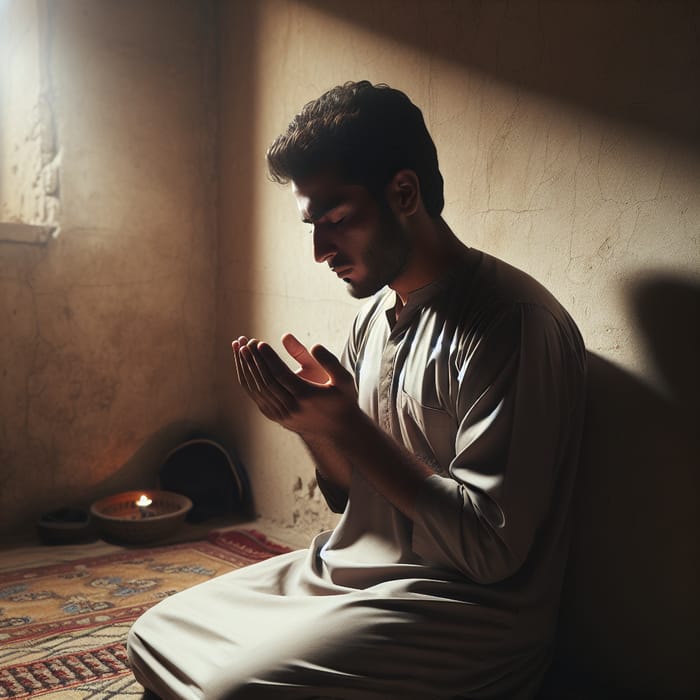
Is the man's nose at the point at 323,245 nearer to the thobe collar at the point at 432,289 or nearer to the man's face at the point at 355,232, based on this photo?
the man's face at the point at 355,232

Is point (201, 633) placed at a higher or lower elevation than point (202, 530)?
higher

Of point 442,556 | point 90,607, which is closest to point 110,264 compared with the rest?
point 90,607

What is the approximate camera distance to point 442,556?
1778 mm

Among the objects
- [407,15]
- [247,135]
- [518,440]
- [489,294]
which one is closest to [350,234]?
[489,294]

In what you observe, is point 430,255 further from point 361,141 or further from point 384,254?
point 361,141

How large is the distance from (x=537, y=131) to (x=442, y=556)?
4.17 feet

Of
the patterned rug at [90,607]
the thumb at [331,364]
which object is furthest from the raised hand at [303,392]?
the patterned rug at [90,607]

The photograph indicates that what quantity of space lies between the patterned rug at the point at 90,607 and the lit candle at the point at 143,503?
21 centimetres

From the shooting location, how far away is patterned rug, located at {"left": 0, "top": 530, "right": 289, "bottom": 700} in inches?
90.3

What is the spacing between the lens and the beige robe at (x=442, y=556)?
169cm

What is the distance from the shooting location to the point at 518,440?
169 centimetres

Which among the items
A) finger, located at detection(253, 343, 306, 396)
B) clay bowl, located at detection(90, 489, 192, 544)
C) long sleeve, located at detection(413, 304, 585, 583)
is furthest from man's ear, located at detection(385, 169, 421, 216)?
clay bowl, located at detection(90, 489, 192, 544)

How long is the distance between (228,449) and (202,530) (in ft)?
1.64

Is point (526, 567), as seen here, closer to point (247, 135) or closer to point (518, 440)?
point (518, 440)
